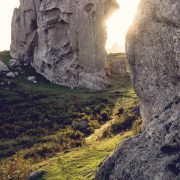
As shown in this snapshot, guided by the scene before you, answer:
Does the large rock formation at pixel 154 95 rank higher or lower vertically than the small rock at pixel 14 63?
lower

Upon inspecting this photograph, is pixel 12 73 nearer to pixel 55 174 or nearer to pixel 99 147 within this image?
pixel 99 147

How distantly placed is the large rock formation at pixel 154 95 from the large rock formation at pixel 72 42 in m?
47.3

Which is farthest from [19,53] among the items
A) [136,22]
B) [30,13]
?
[136,22]

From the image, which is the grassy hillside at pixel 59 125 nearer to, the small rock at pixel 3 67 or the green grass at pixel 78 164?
the green grass at pixel 78 164

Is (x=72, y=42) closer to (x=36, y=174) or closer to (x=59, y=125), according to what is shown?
(x=59, y=125)

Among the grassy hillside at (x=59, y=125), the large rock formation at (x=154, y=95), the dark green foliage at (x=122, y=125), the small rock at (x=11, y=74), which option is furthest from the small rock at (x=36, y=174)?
the small rock at (x=11, y=74)

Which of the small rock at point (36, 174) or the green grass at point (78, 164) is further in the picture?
the small rock at point (36, 174)

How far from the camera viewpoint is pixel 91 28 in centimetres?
7306

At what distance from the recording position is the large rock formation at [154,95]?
17.2m

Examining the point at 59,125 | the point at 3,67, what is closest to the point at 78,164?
the point at 59,125

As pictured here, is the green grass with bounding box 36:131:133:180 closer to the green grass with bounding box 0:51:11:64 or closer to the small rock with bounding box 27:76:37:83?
the small rock with bounding box 27:76:37:83

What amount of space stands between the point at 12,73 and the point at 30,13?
1496cm

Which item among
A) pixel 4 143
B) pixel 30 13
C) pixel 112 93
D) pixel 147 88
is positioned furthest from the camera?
pixel 30 13

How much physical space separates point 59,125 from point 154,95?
27.8 m
